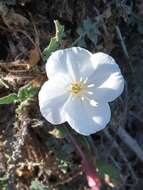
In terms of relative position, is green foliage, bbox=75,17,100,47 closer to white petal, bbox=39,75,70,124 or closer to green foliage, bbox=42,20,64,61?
green foliage, bbox=42,20,64,61

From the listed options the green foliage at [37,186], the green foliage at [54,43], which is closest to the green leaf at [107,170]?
the green foliage at [37,186]

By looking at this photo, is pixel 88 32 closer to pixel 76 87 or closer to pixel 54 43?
pixel 54 43

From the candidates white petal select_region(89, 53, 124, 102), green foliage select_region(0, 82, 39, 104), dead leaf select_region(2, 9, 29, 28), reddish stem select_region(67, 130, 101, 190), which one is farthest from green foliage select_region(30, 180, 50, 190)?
dead leaf select_region(2, 9, 29, 28)

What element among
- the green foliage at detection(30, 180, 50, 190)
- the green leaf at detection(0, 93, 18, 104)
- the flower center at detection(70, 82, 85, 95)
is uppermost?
the flower center at detection(70, 82, 85, 95)

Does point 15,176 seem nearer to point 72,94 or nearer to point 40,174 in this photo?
point 40,174

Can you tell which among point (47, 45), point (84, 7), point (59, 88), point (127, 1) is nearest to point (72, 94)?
point (59, 88)

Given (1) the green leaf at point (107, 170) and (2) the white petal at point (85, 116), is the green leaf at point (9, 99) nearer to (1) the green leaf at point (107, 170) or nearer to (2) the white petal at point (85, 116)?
(2) the white petal at point (85, 116)

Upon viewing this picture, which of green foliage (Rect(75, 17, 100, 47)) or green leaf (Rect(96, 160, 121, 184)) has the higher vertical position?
green foliage (Rect(75, 17, 100, 47))

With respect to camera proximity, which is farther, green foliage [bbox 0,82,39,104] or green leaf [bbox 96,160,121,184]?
green leaf [bbox 96,160,121,184]
